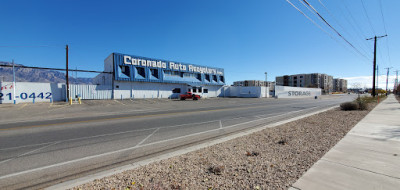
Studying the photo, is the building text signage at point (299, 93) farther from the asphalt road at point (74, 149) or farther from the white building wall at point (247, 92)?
the asphalt road at point (74, 149)

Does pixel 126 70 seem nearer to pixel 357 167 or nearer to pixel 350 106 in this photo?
pixel 350 106

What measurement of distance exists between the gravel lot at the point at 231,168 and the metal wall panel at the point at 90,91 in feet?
88.0

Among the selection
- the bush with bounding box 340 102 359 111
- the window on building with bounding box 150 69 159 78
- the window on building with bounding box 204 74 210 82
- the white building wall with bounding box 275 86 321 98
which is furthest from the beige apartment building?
the window on building with bounding box 150 69 159 78

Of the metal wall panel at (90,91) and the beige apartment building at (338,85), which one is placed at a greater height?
the beige apartment building at (338,85)

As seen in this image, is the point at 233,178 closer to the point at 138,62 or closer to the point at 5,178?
the point at 5,178

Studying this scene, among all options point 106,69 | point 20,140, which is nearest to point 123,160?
point 20,140

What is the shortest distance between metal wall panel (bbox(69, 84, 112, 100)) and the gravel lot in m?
26.8

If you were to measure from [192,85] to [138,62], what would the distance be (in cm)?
1263

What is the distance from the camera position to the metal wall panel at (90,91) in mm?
24306

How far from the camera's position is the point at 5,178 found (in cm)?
311

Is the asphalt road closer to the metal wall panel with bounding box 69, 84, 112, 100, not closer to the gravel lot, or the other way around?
the gravel lot

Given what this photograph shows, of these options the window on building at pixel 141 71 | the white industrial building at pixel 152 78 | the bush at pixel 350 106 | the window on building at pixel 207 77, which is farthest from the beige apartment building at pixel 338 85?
the window on building at pixel 141 71

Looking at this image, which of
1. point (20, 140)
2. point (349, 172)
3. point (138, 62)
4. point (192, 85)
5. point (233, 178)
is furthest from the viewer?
point (192, 85)

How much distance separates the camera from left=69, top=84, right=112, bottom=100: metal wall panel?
79.7 feet
